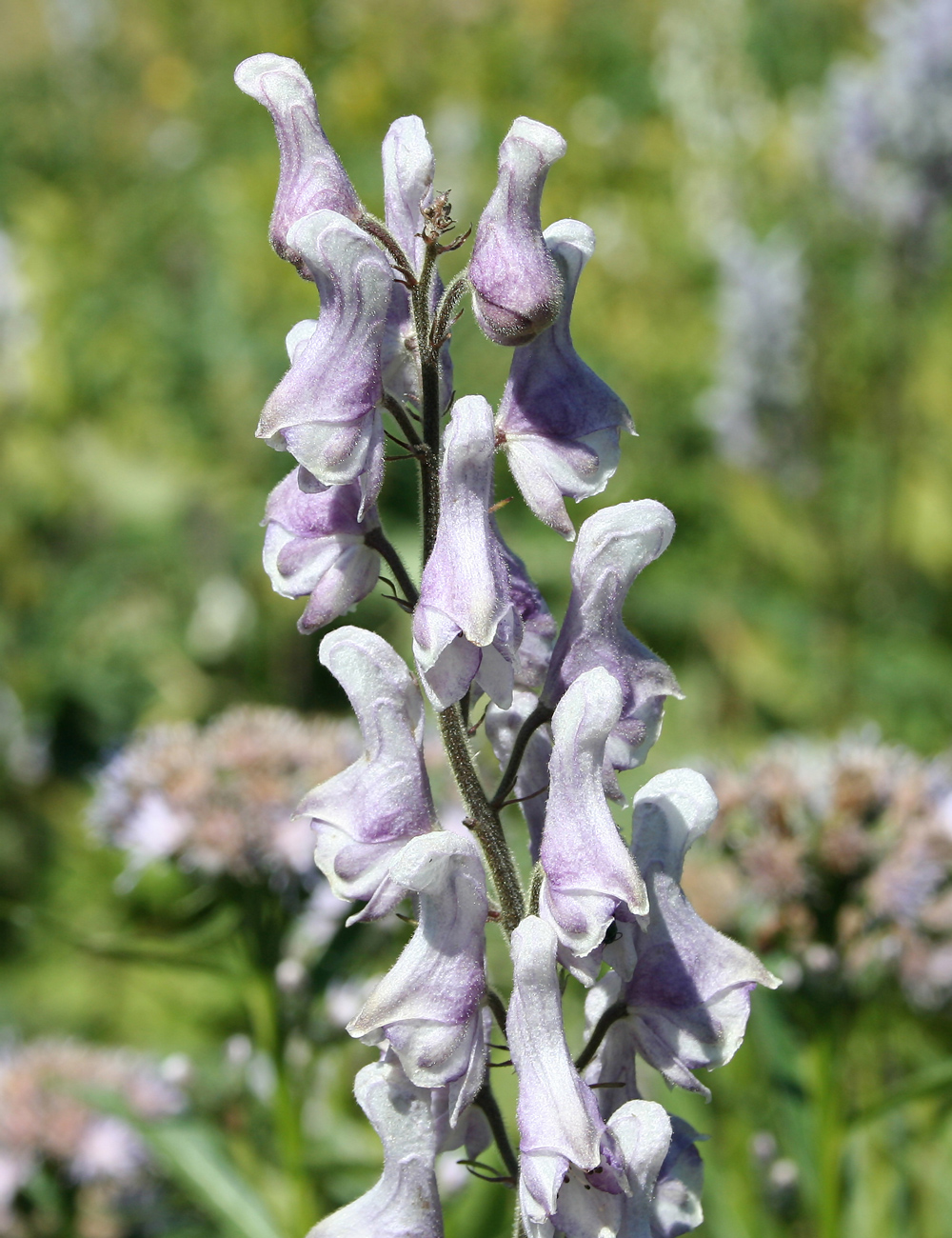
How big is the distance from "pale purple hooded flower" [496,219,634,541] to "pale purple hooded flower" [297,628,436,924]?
0.19 meters

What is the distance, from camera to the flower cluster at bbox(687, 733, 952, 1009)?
5.55 feet

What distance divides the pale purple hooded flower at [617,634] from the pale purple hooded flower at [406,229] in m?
0.17

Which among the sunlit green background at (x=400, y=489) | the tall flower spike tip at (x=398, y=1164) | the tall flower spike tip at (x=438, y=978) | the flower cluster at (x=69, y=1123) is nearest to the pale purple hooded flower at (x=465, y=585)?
the tall flower spike tip at (x=438, y=978)

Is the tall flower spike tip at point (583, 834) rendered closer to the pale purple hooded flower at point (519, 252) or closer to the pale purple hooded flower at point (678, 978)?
the pale purple hooded flower at point (678, 978)

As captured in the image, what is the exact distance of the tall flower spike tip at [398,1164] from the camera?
0.94 meters

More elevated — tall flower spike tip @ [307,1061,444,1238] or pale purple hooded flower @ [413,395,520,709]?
pale purple hooded flower @ [413,395,520,709]

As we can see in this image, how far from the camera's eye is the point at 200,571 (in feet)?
13.4

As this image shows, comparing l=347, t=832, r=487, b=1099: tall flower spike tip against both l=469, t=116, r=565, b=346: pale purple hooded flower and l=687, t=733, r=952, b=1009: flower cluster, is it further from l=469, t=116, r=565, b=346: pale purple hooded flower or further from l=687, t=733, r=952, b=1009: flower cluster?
l=687, t=733, r=952, b=1009: flower cluster

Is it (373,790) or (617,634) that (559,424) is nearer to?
(617,634)

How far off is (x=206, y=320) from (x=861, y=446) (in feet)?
8.56

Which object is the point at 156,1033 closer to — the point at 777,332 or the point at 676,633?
the point at 676,633

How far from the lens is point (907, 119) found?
3.44m

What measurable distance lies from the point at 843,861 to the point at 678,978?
0.87 metres

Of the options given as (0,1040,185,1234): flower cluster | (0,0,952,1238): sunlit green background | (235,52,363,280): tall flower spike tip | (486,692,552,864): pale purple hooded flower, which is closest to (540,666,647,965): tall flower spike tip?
(486,692,552,864): pale purple hooded flower
